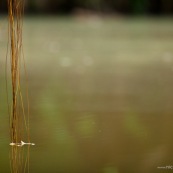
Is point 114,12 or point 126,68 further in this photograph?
point 114,12

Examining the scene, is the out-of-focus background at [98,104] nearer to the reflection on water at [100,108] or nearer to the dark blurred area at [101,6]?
the reflection on water at [100,108]

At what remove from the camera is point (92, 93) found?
143 inches

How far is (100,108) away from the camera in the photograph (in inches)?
123

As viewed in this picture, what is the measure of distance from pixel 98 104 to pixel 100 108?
12 cm

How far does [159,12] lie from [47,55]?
849cm

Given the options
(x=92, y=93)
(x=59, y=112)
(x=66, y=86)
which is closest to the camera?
(x=59, y=112)

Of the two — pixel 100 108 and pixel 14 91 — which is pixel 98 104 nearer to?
pixel 100 108

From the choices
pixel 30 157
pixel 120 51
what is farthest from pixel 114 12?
pixel 30 157

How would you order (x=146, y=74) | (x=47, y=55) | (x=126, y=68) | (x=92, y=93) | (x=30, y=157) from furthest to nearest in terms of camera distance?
(x=47, y=55), (x=126, y=68), (x=146, y=74), (x=92, y=93), (x=30, y=157)

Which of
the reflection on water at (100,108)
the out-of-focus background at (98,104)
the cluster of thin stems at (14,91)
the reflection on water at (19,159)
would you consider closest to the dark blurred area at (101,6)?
the out-of-focus background at (98,104)

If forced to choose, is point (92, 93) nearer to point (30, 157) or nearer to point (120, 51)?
point (30, 157)

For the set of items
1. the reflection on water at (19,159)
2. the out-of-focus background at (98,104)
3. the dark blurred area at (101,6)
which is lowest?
the dark blurred area at (101,6)

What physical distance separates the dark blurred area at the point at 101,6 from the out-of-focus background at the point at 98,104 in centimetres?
574

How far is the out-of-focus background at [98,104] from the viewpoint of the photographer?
2.12 m
